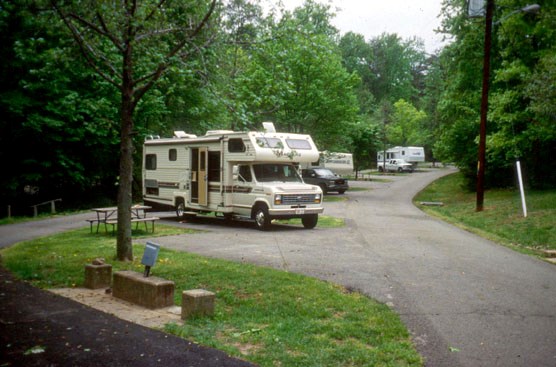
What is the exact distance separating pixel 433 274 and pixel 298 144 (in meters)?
Answer: 8.63

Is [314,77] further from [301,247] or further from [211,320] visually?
[211,320]

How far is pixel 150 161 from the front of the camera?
21.0m

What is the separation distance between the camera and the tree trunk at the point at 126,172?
10.1 meters

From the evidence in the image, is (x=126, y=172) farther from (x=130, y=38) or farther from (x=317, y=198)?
(x=317, y=198)

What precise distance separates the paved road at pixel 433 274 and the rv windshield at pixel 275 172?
1.53m

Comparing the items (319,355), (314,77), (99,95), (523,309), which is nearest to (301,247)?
(523,309)

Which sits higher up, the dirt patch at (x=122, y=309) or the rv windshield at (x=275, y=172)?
the rv windshield at (x=275, y=172)

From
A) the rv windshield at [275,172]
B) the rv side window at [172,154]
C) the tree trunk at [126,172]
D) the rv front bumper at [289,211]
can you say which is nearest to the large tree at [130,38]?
the tree trunk at [126,172]

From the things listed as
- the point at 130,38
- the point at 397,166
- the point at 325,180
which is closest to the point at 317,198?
the point at 130,38

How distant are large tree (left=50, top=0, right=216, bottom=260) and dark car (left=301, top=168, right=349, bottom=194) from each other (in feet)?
73.2

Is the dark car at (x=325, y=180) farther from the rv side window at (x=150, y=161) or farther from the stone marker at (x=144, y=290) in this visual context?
the stone marker at (x=144, y=290)

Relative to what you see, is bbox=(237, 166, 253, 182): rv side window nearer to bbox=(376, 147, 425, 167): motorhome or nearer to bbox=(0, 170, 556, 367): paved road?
bbox=(0, 170, 556, 367): paved road

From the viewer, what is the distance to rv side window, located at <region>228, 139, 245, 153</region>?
16.4m

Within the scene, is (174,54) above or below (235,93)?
above
